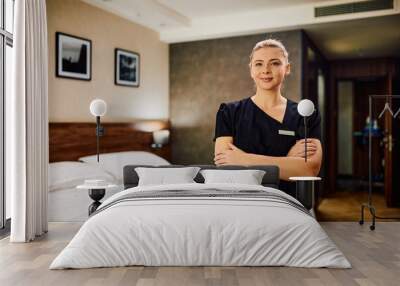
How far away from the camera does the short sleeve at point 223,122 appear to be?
5.20 metres

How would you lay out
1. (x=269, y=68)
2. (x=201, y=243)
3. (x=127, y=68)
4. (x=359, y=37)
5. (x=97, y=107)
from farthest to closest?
1. (x=359, y=37)
2. (x=127, y=68)
3. (x=269, y=68)
4. (x=97, y=107)
5. (x=201, y=243)

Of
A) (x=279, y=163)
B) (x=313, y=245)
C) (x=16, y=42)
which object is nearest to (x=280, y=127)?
(x=279, y=163)

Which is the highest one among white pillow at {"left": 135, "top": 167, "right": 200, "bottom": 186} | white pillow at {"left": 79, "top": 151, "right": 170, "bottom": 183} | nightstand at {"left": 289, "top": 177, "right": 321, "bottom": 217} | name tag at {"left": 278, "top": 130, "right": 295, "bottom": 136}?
name tag at {"left": 278, "top": 130, "right": 295, "bottom": 136}

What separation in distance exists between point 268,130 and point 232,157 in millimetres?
481

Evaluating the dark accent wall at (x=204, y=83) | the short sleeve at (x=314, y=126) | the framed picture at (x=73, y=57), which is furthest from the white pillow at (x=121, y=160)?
the short sleeve at (x=314, y=126)

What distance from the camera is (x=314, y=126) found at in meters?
5.09

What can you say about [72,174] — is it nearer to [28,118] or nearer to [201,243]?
[28,118]

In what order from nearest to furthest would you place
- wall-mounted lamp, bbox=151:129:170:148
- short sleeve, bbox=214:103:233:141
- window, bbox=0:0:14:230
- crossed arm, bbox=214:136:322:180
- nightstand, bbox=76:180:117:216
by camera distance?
window, bbox=0:0:14:230 < nightstand, bbox=76:180:117:216 < crossed arm, bbox=214:136:322:180 < short sleeve, bbox=214:103:233:141 < wall-mounted lamp, bbox=151:129:170:148

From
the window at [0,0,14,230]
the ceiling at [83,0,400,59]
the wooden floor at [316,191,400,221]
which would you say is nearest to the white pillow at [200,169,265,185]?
the wooden floor at [316,191,400,221]

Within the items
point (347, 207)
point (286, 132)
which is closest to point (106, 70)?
point (286, 132)

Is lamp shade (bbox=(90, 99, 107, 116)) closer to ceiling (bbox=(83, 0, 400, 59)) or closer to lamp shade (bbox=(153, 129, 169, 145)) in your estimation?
lamp shade (bbox=(153, 129, 169, 145))

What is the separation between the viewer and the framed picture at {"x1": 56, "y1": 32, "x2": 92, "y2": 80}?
4.84 metres

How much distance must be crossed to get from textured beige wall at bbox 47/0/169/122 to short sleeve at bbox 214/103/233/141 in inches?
25.0

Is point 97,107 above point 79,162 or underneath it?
above
